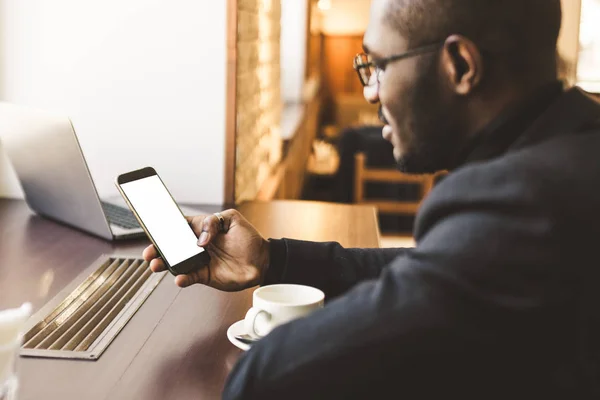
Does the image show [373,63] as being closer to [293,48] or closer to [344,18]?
[293,48]

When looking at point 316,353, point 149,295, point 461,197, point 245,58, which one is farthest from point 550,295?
point 245,58

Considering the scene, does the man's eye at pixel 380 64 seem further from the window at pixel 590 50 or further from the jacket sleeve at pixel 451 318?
the window at pixel 590 50

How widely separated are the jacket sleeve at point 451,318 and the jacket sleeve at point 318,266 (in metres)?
0.47

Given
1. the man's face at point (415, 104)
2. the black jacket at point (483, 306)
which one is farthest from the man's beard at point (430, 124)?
the black jacket at point (483, 306)

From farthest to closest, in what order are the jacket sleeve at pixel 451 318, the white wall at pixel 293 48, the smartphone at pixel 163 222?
1. the white wall at pixel 293 48
2. the smartphone at pixel 163 222
3. the jacket sleeve at pixel 451 318

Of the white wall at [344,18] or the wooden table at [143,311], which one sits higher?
the white wall at [344,18]

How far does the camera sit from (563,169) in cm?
72

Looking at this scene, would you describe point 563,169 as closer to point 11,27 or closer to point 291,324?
point 291,324

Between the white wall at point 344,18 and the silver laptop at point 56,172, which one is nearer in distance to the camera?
the silver laptop at point 56,172

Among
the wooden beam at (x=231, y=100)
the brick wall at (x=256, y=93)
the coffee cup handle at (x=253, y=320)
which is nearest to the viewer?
the coffee cup handle at (x=253, y=320)

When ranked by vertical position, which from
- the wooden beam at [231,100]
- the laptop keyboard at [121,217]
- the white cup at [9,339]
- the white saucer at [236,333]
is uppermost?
the wooden beam at [231,100]

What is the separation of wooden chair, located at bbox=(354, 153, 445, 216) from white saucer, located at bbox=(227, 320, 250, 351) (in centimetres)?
349

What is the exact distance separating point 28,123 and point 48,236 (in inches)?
9.9

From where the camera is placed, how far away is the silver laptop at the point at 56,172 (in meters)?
1.51
